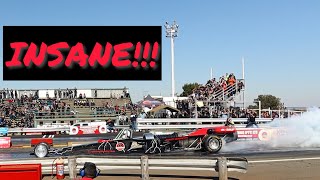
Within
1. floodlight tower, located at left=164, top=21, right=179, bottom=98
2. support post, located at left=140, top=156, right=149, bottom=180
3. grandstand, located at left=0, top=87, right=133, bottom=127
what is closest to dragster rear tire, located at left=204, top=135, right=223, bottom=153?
support post, located at left=140, top=156, right=149, bottom=180

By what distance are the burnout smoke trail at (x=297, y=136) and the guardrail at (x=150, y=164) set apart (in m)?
7.90

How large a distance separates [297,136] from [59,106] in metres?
28.5

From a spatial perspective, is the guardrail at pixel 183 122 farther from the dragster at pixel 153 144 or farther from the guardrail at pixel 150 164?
the guardrail at pixel 150 164

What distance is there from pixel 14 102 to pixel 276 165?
38475 millimetres

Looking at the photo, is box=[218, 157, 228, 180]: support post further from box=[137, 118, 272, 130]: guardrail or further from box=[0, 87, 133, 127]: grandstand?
box=[0, 87, 133, 127]: grandstand

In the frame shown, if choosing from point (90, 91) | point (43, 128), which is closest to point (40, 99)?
point (90, 91)

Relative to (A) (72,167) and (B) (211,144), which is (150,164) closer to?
(A) (72,167)

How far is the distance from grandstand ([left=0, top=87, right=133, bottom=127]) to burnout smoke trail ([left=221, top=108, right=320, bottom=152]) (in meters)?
20.5

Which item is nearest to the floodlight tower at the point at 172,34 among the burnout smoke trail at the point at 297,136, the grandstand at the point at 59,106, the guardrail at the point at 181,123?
the grandstand at the point at 59,106

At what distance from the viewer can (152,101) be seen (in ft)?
145

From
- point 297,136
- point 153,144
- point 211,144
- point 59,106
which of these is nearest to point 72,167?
point 153,144

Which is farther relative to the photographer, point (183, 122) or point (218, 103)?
point (218, 103)

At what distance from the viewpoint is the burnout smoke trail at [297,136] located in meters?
18.1

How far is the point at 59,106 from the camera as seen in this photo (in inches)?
1663
